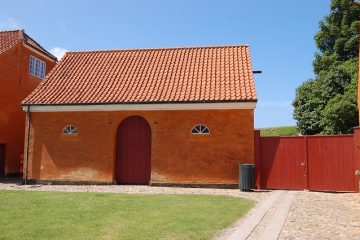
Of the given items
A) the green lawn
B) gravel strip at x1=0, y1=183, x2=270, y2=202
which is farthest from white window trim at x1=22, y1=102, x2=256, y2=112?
the green lawn

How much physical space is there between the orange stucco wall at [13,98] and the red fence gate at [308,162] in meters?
12.8

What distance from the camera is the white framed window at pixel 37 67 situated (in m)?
22.7

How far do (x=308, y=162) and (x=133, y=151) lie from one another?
6905mm

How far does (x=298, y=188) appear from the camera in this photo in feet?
48.6

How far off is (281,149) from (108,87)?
7798 millimetres

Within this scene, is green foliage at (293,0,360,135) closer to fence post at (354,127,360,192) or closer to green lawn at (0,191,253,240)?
fence post at (354,127,360,192)

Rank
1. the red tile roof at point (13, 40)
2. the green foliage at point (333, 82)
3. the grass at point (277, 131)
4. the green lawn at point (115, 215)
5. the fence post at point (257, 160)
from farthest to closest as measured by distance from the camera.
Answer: the grass at point (277, 131) < the green foliage at point (333, 82) < the red tile roof at point (13, 40) < the fence post at point (257, 160) < the green lawn at point (115, 215)

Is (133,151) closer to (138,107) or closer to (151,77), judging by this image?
(138,107)

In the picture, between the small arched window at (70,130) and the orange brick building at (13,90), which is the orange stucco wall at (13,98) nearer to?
the orange brick building at (13,90)

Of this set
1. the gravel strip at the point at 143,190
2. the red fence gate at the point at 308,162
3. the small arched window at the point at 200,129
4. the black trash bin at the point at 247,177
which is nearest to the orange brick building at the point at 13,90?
the gravel strip at the point at 143,190

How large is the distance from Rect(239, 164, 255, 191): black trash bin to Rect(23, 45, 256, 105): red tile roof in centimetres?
263

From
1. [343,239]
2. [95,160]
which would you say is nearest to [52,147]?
[95,160]

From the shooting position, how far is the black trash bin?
1438 centimetres

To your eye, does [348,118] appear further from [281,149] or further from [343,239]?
[343,239]
